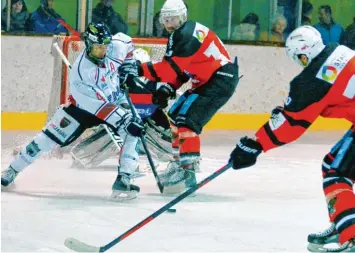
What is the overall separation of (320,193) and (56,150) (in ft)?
5.43

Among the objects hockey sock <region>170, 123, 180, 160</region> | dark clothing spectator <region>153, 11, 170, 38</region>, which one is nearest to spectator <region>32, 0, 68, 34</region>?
dark clothing spectator <region>153, 11, 170, 38</region>

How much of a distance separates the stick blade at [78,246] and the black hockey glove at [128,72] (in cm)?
135

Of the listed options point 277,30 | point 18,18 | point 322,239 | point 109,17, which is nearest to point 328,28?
point 277,30

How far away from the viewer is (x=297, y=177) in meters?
5.70

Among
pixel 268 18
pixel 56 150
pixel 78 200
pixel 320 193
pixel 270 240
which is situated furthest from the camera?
pixel 268 18

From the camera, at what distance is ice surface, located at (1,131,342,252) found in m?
3.90

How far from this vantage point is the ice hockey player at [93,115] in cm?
481

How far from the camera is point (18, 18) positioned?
7422 millimetres

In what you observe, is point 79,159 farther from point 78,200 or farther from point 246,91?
point 246,91

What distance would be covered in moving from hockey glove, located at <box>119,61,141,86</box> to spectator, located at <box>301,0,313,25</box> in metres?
3.61

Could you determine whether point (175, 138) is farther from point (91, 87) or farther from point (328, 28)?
point (328, 28)

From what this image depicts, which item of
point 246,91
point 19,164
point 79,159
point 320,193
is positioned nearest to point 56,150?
point 79,159

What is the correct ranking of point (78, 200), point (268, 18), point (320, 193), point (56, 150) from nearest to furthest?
1. point (78, 200)
2. point (320, 193)
3. point (56, 150)
4. point (268, 18)

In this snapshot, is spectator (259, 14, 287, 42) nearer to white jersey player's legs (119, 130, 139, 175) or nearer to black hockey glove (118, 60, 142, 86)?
black hockey glove (118, 60, 142, 86)
